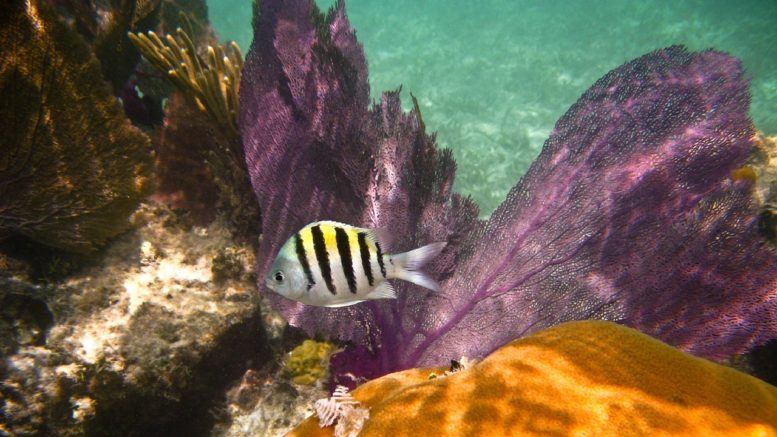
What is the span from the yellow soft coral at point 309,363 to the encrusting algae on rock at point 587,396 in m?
1.13

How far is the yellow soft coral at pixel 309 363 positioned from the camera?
2.87 meters

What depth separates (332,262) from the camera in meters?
1.77

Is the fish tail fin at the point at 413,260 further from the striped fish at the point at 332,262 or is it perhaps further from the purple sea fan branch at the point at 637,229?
the purple sea fan branch at the point at 637,229

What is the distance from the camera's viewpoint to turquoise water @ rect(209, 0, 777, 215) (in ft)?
50.5

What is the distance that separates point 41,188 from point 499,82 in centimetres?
2204

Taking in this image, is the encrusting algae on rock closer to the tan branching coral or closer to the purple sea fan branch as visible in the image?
the purple sea fan branch

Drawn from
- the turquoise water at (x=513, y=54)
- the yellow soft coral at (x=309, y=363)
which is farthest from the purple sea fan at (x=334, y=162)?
the turquoise water at (x=513, y=54)

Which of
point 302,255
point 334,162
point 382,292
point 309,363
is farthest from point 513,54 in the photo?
point 302,255

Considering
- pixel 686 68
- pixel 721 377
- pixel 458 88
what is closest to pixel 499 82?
pixel 458 88

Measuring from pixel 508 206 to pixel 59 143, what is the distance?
9.55 feet

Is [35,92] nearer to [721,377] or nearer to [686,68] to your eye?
[721,377]

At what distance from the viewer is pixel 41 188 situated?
86.9 inches

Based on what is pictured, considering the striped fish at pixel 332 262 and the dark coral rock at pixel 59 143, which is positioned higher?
the dark coral rock at pixel 59 143

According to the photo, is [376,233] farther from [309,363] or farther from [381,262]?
[309,363]
